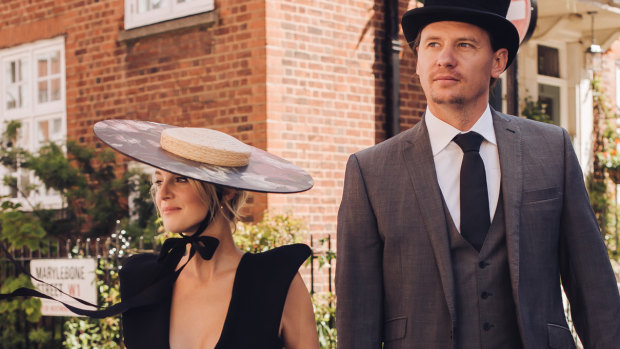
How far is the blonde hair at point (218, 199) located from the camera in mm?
2914

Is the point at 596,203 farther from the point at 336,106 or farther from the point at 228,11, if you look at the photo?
the point at 228,11

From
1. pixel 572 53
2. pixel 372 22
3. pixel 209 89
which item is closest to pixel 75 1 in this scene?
pixel 209 89

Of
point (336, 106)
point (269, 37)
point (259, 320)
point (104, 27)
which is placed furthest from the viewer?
point (104, 27)

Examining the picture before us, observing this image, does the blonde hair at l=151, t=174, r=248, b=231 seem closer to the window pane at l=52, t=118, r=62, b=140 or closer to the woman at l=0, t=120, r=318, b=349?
the woman at l=0, t=120, r=318, b=349

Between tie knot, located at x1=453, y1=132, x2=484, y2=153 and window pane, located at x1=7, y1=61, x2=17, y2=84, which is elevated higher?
window pane, located at x1=7, y1=61, x2=17, y2=84

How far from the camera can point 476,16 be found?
2.96 meters

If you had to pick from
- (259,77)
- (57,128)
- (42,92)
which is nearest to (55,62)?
(42,92)

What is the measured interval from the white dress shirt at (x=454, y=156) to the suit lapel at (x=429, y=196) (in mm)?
34

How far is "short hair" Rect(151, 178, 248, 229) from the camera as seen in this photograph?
2.91 metres

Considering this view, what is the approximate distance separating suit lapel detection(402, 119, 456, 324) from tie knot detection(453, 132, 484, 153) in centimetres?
11

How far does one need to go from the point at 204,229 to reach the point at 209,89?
244 inches

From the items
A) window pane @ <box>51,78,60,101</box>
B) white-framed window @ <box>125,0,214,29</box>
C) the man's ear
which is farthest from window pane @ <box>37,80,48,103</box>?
the man's ear

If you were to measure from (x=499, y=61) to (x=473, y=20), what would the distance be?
0.19 m

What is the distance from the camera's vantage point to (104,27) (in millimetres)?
10141
